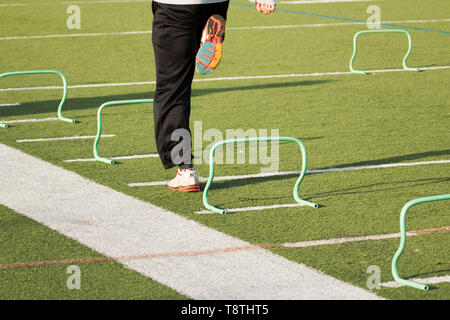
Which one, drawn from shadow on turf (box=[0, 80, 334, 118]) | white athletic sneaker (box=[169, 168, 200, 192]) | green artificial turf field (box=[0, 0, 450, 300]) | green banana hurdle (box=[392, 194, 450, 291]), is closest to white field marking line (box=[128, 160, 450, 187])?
green artificial turf field (box=[0, 0, 450, 300])

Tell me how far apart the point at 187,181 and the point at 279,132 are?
2.48 meters

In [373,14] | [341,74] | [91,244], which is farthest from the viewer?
[373,14]

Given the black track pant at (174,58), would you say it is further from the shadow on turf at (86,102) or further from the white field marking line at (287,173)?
the shadow on turf at (86,102)

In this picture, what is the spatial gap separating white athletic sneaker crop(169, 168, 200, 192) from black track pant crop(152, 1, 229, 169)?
16 centimetres

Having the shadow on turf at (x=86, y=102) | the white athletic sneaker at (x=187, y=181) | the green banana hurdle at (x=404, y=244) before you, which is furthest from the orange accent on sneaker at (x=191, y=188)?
the shadow on turf at (x=86, y=102)

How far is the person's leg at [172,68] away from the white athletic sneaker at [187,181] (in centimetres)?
12

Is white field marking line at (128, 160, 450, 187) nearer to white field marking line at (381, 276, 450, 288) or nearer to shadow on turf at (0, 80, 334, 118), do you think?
white field marking line at (381, 276, 450, 288)

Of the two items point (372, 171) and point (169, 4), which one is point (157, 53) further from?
point (372, 171)

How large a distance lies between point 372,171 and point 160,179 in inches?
76.8

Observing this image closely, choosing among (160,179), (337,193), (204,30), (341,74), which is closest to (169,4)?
(204,30)

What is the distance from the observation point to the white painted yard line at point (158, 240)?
496cm

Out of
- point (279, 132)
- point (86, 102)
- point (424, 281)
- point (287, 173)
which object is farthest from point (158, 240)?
point (86, 102)

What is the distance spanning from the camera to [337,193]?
6988 millimetres

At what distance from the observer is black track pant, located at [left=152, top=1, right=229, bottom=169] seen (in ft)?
22.7
